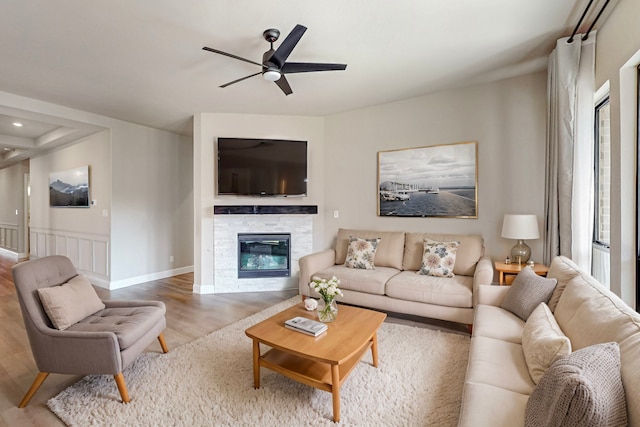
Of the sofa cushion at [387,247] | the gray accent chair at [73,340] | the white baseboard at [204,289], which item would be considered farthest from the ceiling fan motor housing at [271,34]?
Answer: the white baseboard at [204,289]

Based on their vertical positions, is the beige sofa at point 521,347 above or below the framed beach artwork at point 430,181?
below

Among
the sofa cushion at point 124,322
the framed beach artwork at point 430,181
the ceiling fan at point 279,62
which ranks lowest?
the sofa cushion at point 124,322

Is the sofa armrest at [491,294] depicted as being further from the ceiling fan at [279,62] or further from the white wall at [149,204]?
the white wall at [149,204]

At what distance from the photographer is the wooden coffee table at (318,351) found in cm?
180

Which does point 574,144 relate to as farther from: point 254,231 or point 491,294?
point 254,231

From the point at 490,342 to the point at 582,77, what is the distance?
2362 mm

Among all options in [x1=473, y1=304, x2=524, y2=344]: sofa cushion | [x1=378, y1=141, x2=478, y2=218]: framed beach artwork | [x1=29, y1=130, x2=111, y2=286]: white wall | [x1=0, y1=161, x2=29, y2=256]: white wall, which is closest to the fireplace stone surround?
[x1=378, y1=141, x2=478, y2=218]: framed beach artwork

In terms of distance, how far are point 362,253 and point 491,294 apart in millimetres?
1567

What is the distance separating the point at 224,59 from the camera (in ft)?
9.59

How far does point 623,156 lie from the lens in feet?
7.23

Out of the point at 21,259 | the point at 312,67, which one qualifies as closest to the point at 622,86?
the point at 312,67

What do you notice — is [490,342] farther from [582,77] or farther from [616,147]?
[582,77]

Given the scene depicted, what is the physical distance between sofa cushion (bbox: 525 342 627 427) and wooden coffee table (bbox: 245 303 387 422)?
3.16 feet

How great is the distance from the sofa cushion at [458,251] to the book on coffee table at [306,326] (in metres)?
1.93
